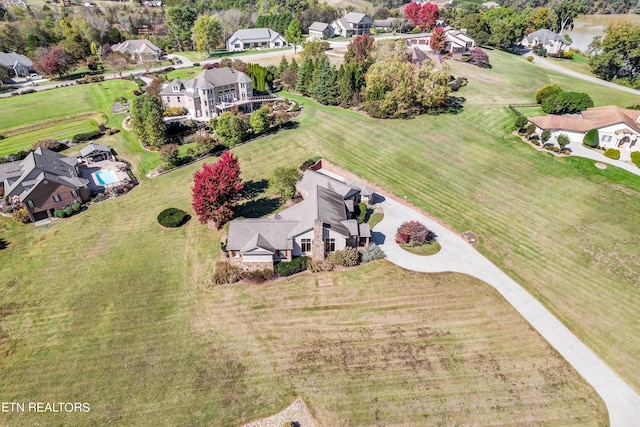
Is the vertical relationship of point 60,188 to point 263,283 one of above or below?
above

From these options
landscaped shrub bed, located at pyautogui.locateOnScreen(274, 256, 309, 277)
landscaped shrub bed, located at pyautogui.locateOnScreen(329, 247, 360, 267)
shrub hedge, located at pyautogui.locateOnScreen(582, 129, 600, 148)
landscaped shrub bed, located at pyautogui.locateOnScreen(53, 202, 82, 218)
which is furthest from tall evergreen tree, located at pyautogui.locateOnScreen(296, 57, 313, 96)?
landscaped shrub bed, located at pyautogui.locateOnScreen(274, 256, 309, 277)

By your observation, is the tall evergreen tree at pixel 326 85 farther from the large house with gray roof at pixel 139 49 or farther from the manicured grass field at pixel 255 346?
the large house with gray roof at pixel 139 49

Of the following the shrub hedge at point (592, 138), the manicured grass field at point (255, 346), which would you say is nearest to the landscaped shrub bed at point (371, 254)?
the manicured grass field at point (255, 346)

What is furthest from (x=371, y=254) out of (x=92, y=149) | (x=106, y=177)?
(x=92, y=149)

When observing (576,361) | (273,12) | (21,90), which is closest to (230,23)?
(273,12)

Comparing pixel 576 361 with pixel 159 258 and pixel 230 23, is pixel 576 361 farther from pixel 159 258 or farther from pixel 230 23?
pixel 230 23

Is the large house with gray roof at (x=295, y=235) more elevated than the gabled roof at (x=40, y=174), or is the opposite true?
the gabled roof at (x=40, y=174)

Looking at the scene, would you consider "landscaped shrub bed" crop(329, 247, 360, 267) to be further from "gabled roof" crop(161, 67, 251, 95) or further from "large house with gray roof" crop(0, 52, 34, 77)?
"large house with gray roof" crop(0, 52, 34, 77)
